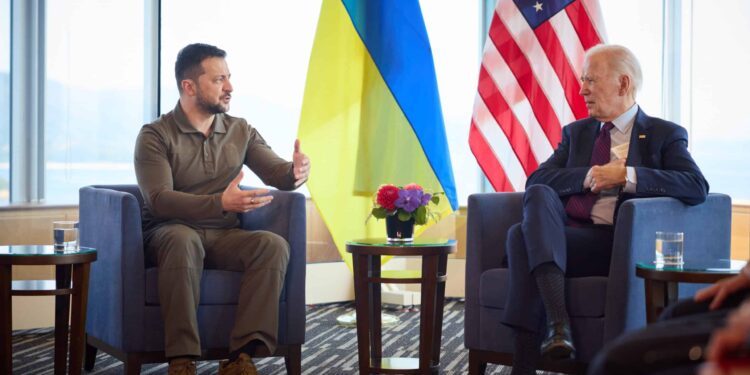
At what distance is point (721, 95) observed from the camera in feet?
17.2

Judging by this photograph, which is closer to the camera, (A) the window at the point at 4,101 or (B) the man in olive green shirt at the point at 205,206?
(B) the man in olive green shirt at the point at 205,206

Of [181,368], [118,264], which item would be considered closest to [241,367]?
[181,368]

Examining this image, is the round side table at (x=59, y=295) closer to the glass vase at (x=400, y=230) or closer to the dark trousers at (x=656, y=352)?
the glass vase at (x=400, y=230)

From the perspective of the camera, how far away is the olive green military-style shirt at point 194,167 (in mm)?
3455

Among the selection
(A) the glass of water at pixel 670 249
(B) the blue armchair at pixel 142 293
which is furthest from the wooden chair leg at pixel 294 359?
(A) the glass of water at pixel 670 249

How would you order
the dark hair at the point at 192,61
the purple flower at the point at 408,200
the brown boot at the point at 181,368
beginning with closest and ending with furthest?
1. the brown boot at the point at 181,368
2. the purple flower at the point at 408,200
3. the dark hair at the point at 192,61

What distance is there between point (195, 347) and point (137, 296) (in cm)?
28

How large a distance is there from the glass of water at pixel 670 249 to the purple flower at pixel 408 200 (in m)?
1.05

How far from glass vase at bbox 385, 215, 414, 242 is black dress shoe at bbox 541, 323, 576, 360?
2.47 feet

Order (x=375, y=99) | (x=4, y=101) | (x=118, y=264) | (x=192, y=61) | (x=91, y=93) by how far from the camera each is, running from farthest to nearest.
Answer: (x=91, y=93) < (x=375, y=99) < (x=4, y=101) < (x=192, y=61) < (x=118, y=264)

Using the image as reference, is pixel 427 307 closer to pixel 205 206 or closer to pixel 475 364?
pixel 475 364

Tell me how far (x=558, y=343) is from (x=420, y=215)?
861 millimetres

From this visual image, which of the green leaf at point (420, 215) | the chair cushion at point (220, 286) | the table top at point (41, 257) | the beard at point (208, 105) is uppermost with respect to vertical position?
the beard at point (208, 105)

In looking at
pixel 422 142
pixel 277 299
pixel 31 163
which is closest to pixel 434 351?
pixel 277 299
